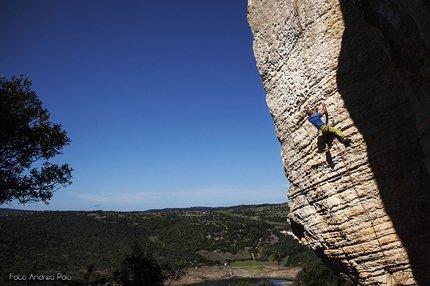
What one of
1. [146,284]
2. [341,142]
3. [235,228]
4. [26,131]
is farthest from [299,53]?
[235,228]

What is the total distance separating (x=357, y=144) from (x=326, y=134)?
2.28ft

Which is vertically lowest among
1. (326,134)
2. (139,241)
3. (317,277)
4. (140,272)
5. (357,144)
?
(317,277)

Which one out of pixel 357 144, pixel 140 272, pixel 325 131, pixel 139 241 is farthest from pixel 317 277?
pixel 139 241

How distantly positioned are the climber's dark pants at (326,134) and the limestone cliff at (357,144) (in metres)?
0.19

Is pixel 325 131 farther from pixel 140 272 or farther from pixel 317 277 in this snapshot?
pixel 317 277

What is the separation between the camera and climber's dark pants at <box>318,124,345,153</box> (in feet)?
20.9

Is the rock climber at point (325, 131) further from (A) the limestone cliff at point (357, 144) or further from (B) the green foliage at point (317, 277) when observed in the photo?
(B) the green foliage at point (317, 277)

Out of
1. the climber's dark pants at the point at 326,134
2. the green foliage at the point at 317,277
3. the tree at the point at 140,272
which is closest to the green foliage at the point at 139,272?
the tree at the point at 140,272

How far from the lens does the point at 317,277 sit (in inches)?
1407

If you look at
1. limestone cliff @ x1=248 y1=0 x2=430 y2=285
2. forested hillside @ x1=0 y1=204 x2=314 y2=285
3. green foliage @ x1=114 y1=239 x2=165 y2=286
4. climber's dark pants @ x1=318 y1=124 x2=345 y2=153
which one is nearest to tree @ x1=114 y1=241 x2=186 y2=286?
green foliage @ x1=114 y1=239 x2=165 y2=286

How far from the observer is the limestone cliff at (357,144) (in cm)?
581

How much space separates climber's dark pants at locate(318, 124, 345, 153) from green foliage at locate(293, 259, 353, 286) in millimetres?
33225

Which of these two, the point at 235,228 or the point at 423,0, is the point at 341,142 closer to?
the point at 423,0

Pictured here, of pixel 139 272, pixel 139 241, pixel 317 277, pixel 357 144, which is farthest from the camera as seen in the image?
pixel 139 241
